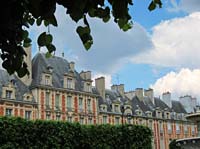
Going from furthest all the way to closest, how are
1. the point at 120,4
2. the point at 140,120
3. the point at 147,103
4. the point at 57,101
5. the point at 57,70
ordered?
1. the point at 147,103
2. the point at 140,120
3. the point at 57,70
4. the point at 57,101
5. the point at 120,4

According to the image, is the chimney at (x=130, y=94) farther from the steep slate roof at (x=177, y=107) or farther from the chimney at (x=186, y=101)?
the chimney at (x=186, y=101)

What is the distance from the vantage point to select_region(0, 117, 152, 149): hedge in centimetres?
2942

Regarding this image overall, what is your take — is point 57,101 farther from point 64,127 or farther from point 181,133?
point 181,133

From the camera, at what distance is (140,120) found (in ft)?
202

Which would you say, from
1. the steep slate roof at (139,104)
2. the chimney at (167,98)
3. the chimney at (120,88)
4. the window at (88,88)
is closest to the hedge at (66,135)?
the window at (88,88)

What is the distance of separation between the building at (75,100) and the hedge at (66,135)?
2718 millimetres

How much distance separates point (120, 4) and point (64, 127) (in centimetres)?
2910

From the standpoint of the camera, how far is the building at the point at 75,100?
151 ft

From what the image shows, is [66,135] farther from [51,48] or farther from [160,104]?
[160,104]

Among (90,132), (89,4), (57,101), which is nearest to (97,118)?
(57,101)

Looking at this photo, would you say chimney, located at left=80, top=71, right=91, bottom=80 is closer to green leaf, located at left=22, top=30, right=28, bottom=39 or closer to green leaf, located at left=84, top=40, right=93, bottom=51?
green leaf, located at left=22, top=30, right=28, bottom=39

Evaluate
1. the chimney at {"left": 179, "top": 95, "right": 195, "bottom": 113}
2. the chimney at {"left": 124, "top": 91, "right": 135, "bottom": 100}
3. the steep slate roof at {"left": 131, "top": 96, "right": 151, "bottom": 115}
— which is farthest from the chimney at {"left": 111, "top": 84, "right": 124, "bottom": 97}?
the chimney at {"left": 179, "top": 95, "right": 195, "bottom": 113}

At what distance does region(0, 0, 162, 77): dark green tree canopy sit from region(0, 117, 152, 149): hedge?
24871mm

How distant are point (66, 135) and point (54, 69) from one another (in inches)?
825
